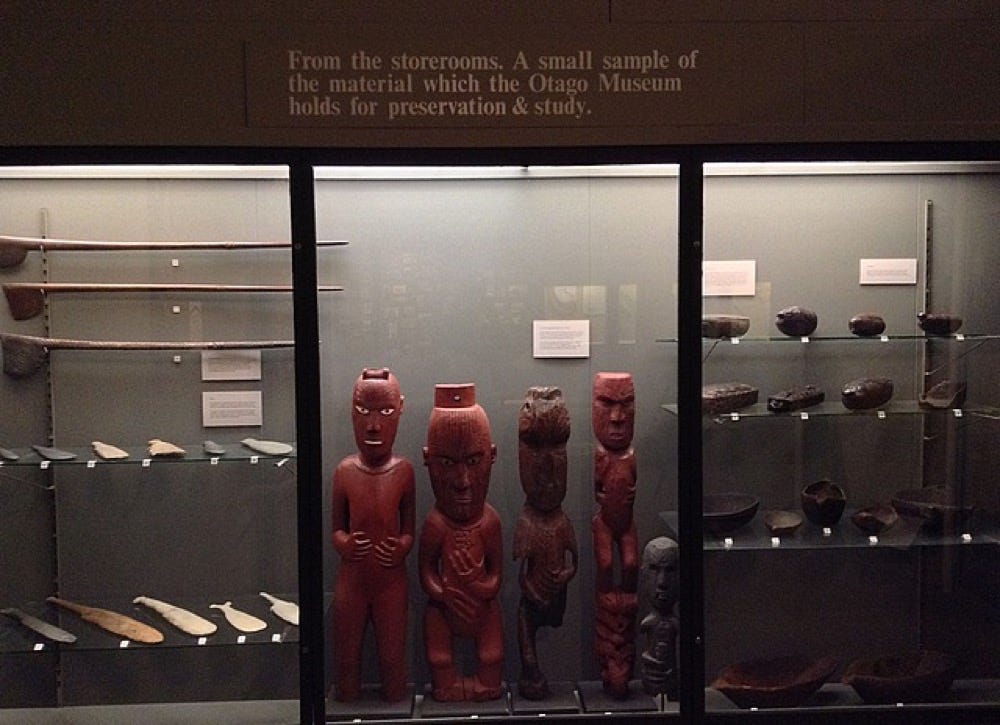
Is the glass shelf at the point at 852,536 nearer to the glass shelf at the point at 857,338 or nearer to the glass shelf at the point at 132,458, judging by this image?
the glass shelf at the point at 857,338

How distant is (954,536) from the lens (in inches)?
132

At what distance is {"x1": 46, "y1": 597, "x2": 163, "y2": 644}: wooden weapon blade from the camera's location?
3.16 meters

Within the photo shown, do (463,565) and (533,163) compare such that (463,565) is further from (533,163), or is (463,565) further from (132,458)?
(533,163)

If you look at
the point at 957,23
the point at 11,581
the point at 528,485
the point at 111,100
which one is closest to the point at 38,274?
the point at 111,100

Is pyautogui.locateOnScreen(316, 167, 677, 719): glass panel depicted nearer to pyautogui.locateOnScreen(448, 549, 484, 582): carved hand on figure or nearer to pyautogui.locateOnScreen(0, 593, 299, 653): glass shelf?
pyautogui.locateOnScreen(448, 549, 484, 582): carved hand on figure

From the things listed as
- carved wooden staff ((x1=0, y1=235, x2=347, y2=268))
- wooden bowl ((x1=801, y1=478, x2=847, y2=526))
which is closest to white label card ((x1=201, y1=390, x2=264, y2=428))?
carved wooden staff ((x1=0, y1=235, x2=347, y2=268))

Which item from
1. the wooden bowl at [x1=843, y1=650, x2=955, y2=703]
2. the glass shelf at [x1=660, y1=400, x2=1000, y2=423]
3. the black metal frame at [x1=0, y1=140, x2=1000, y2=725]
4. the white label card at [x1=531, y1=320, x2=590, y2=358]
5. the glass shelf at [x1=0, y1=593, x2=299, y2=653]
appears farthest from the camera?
the white label card at [x1=531, y1=320, x2=590, y2=358]

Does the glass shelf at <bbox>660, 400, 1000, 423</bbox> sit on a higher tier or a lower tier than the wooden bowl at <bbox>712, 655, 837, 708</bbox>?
higher

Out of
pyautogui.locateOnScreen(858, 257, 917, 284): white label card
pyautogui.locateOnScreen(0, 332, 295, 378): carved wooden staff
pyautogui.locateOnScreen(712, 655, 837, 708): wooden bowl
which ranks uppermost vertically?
pyautogui.locateOnScreen(858, 257, 917, 284): white label card

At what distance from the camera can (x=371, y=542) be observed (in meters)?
3.27

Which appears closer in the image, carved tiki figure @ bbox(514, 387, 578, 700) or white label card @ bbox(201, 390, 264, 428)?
white label card @ bbox(201, 390, 264, 428)

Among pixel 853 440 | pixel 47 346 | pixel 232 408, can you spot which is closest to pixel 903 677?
pixel 853 440

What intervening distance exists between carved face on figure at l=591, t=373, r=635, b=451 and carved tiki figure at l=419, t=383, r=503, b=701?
16.2 inches

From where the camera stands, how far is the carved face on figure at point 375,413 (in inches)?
128
